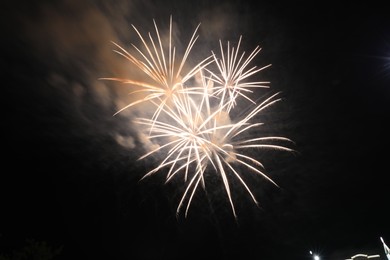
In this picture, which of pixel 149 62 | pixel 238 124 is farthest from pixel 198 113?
pixel 149 62

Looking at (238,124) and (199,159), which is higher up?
(238,124)

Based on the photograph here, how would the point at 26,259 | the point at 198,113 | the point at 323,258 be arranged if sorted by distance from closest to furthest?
the point at 198,113
the point at 26,259
the point at 323,258

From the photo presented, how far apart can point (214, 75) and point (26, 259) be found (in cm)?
2239

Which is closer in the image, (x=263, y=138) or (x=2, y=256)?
(x=263, y=138)

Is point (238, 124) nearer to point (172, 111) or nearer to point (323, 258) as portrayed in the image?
point (172, 111)

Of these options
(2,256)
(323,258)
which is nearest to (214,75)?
(2,256)

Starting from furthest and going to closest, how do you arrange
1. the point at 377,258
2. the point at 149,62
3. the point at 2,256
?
the point at 377,258 → the point at 2,256 → the point at 149,62

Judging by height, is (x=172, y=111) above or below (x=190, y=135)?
above

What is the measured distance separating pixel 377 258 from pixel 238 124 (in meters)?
31.9

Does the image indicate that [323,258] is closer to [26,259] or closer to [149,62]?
[26,259]

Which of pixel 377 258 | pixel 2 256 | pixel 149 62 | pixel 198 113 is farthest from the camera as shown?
pixel 377 258

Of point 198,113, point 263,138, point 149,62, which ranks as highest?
point 149,62

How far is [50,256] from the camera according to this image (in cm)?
2439

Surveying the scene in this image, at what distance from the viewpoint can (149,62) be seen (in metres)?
12.3
